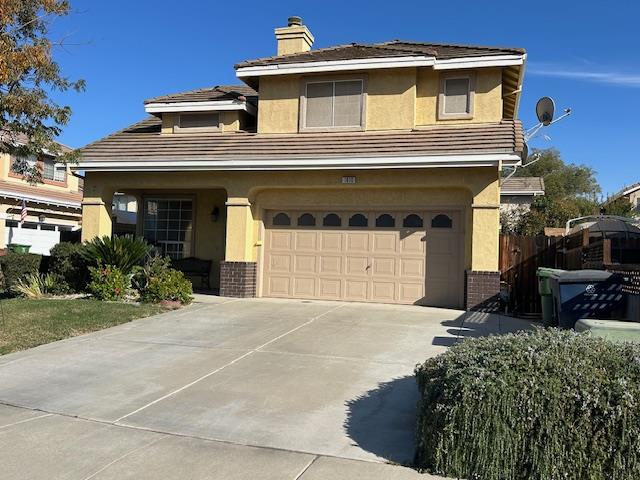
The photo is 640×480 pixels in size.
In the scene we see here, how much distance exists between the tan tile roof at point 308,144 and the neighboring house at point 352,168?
50 mm

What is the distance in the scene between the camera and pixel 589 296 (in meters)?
8.50

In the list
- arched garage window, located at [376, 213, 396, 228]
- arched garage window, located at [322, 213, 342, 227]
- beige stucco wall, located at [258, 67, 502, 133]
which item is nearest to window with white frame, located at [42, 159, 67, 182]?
arched garage window, located at [322, 213, 342, 227]

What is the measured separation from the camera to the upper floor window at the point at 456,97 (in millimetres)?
13914

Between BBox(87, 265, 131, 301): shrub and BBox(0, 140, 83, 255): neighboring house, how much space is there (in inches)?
419

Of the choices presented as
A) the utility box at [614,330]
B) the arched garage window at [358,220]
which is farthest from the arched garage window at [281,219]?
the utility box at [614,330]

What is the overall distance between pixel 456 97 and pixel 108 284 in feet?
30.5

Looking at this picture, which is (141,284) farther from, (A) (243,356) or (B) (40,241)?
(B) (40,241)

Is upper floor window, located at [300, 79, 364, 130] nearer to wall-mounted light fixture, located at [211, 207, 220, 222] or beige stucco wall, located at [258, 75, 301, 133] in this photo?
beige stucco wall, located at [258, 75, 301, 133]

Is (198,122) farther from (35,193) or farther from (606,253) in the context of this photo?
(35,193)

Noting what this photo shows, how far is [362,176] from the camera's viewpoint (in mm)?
13641

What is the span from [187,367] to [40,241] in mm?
18677

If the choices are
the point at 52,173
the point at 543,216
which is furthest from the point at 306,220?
the point at 52,173

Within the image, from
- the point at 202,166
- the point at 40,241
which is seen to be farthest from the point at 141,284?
the point at 40,241

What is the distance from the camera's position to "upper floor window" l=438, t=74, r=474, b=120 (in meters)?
13.9
